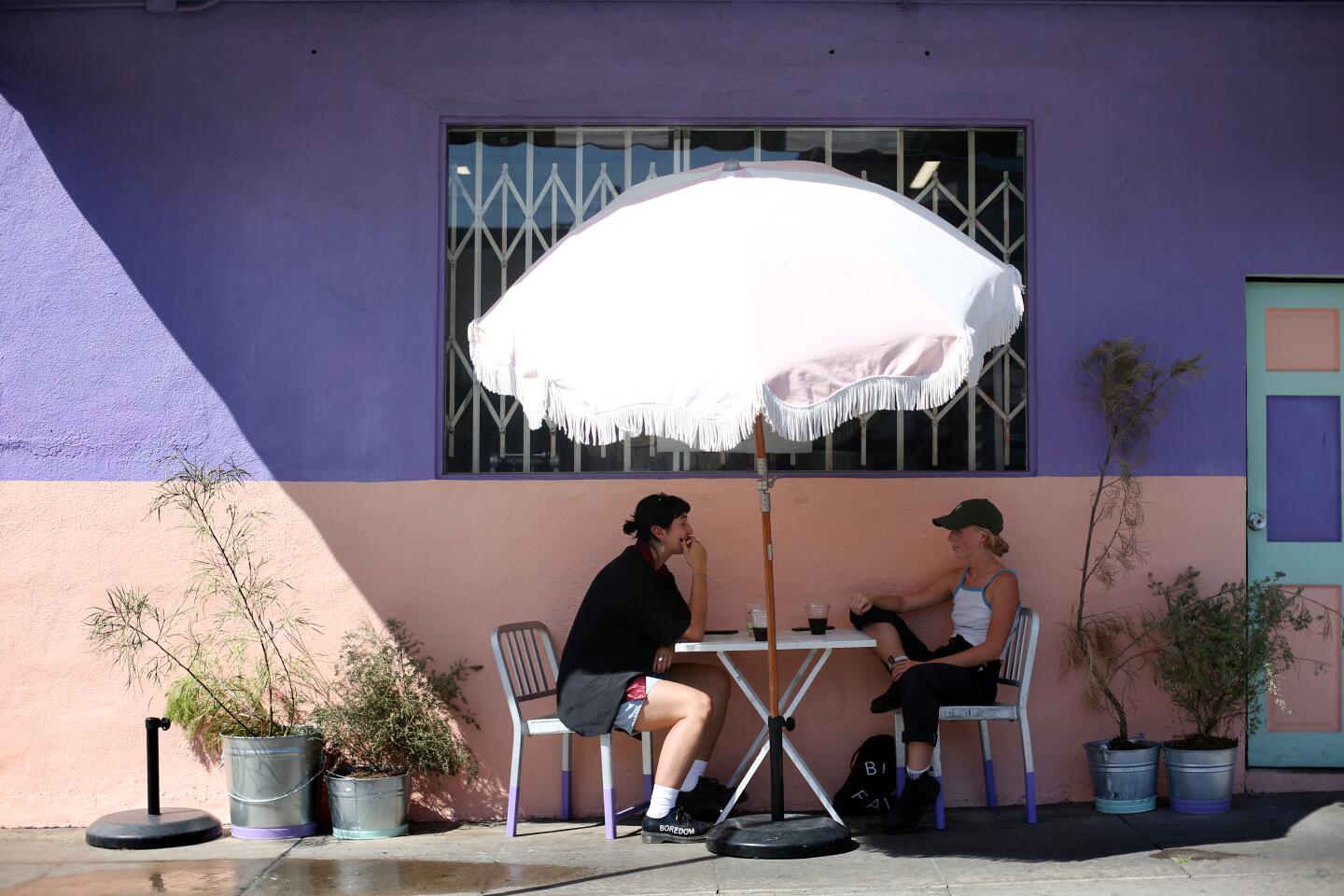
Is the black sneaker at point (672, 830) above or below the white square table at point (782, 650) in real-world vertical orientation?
Result: below

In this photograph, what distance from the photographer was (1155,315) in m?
6.38

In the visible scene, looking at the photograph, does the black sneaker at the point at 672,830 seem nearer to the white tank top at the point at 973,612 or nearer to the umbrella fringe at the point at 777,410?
the white tank top at the point at 973,612

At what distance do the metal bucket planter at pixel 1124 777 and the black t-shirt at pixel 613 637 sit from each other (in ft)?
6.58

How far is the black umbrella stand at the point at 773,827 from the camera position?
5.15m

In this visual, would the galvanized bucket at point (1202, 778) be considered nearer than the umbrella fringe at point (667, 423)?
No

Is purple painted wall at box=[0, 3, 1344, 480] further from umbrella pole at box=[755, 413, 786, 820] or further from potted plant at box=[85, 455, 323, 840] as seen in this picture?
umbrella pole at box=[755, 413, 786, 820]

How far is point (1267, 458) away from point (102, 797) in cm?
576

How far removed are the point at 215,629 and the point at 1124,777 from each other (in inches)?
165

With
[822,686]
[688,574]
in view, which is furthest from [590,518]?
[822,686]

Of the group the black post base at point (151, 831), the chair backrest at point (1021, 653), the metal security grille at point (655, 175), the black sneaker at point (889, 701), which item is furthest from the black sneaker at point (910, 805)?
the black post base at point (151, 831)

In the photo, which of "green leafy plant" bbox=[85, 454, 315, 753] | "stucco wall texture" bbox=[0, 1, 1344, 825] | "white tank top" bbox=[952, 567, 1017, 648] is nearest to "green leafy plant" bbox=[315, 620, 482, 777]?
"stucco wall texture" bbox=[0, 1, 1344, 825]

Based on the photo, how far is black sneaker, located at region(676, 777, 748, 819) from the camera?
5.84m

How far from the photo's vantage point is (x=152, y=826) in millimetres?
5773

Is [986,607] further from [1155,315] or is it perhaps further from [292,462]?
[292,462]
